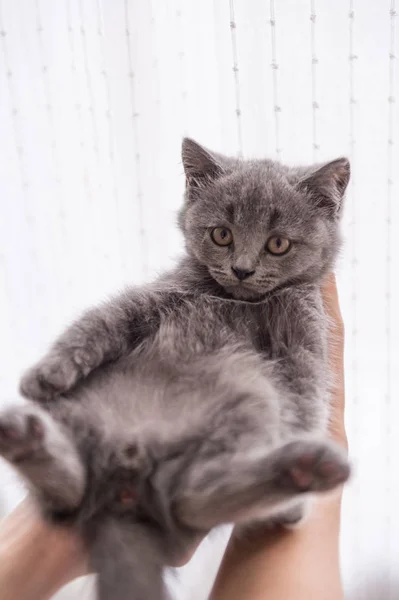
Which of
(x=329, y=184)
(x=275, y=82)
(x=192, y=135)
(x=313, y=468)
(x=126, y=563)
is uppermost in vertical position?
(x=275, y=82)

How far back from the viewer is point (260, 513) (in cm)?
76

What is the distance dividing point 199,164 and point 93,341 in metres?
0.47

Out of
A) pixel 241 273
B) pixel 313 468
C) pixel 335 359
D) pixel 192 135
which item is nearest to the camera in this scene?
pixel 313 468

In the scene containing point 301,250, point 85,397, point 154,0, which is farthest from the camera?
point 154,0

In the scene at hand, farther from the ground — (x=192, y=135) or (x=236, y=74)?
(x=236, y=74)

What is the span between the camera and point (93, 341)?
941 mm

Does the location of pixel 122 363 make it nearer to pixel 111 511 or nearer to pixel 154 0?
pixel 111 511

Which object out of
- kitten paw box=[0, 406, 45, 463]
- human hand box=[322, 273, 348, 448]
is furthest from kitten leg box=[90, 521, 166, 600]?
human hand box=[322, 273, 348, 448]

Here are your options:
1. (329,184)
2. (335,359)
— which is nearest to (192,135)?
(329,184)

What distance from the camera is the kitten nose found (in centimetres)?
104

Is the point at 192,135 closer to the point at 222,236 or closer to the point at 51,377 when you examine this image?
the point at 222,236

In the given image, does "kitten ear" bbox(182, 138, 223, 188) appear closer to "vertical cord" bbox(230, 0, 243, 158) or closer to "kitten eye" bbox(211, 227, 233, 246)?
"kitten eye" bbox(211, 227, 233, 246)

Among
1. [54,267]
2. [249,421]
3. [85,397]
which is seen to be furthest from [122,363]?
[54,267]

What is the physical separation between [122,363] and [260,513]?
342 mm
